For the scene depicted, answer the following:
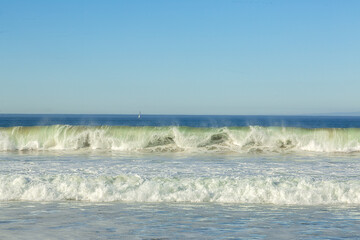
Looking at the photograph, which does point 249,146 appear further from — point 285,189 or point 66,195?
point 66,195

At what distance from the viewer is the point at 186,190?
11.9 meters

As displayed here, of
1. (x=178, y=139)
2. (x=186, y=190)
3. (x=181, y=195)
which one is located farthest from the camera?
(x=178, y=139)

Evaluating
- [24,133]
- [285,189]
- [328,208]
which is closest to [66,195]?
[285,189]

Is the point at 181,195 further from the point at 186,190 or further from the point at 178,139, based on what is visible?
the point at 178,139

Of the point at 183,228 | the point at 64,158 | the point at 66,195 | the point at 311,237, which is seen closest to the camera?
the point at 311,237

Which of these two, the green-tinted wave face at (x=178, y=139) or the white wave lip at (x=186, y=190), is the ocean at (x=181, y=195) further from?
the green-tinted wave face at (x=178, y=139)

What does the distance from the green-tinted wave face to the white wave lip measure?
1086 centimetres

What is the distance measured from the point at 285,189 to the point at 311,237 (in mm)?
4003

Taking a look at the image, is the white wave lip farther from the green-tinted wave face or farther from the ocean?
the green-tinted wave face

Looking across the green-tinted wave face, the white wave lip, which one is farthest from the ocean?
the green-tinted wave face

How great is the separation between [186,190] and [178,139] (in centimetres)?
1289

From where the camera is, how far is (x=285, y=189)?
11.9 meters

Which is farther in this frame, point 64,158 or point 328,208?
point 64,158

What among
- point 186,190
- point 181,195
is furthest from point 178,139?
point 181,195
